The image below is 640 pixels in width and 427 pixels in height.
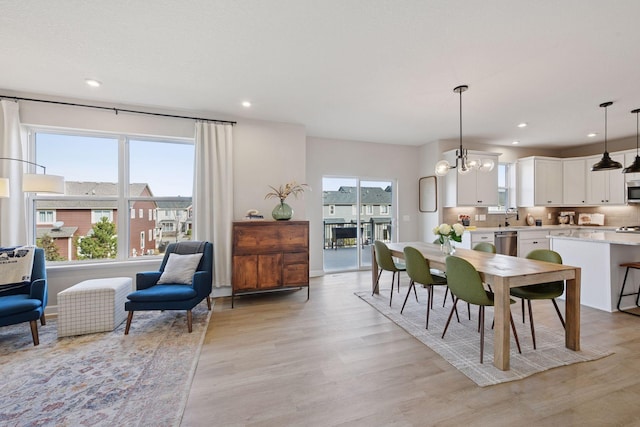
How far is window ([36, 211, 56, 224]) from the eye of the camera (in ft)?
11.8

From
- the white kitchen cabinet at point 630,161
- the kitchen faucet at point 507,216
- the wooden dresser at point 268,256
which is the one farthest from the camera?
the kitchen faucet at point 507,216

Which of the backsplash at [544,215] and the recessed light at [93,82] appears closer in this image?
the recessed light at [93,82]

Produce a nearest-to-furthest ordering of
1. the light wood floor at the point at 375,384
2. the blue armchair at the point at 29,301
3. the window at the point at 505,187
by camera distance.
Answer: the light wood floor at the point at 375,384, the blue armchair at the point at 29,301, the window at the point at 505,187

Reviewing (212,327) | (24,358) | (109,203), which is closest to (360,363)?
(212,327)

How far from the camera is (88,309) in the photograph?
9.59 feet

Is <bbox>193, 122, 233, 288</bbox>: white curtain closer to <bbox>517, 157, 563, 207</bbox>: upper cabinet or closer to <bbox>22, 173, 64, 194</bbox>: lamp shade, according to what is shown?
<bbox>22, 173, 64, 194</bbox>: lamp shade

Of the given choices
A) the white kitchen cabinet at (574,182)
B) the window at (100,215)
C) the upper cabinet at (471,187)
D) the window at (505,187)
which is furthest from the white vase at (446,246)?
the white kitchen cabinet at (574,182)

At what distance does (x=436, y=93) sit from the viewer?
3.43m

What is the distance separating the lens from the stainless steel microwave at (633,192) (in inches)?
205

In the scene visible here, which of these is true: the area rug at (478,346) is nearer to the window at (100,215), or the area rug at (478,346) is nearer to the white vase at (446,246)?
the white vase at (446,246)

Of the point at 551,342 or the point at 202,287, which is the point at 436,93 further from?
the point at 202,287

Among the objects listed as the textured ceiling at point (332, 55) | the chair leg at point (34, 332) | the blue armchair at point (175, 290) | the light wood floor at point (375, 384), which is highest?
the textured ceiling at point (332, 55)

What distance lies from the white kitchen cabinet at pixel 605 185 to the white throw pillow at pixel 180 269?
7.77 meters

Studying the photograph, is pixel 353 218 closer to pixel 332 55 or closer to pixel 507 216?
pixel 507 216
